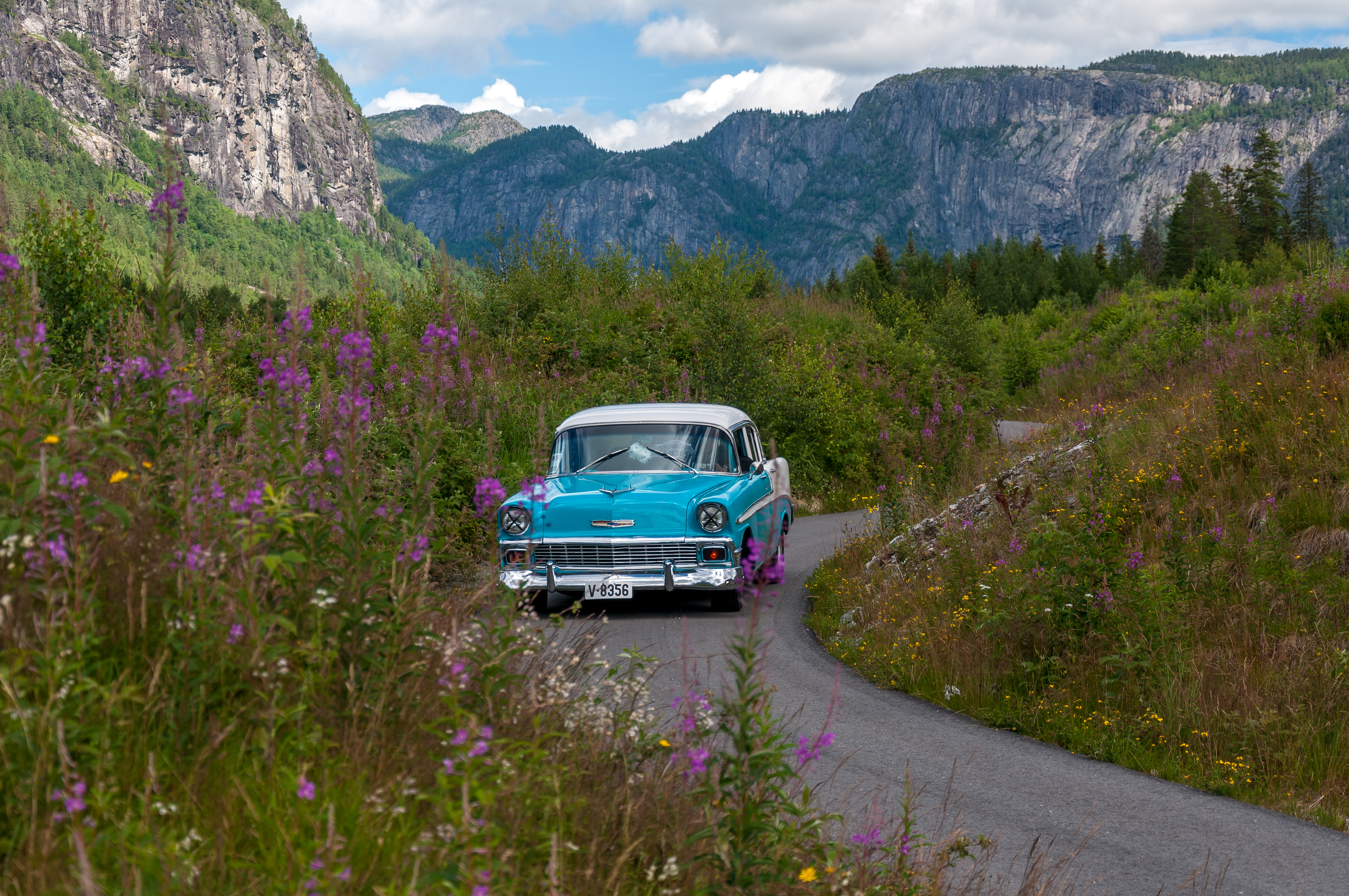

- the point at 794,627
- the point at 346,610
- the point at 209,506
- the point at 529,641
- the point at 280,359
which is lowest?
the point at 794,627

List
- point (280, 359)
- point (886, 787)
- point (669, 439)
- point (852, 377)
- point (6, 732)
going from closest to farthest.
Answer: point (6, 732) → point (280, 359) → point (886, 787) → point (669, 439) → point (852, 377)

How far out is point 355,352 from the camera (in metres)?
3.64

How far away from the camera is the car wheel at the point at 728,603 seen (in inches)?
398

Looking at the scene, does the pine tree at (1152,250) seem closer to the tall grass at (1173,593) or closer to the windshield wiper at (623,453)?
the tall grass at (1173,593)

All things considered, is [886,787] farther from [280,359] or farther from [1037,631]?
[280,359]

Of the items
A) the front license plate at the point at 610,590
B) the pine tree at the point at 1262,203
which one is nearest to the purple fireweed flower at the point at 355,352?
the front license plate at the point at 610,590

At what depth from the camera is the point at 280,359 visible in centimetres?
394

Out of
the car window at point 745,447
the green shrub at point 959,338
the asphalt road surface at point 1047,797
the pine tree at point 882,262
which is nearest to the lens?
the asphalt road surface at point 1047,797

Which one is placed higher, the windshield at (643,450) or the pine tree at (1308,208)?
the pine tree at (1308,208)

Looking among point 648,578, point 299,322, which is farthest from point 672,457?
point 299,322

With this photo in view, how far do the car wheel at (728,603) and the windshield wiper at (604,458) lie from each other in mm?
1845

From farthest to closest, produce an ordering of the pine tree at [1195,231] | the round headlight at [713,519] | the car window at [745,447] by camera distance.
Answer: the pine tree at [1195,231], the car window at [745,447], the round headlight at [713,519]

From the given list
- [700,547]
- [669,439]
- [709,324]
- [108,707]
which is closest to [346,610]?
[108,707]

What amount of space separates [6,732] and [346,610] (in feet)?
3.29
